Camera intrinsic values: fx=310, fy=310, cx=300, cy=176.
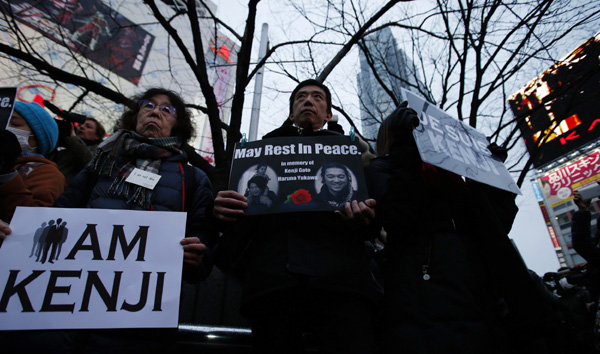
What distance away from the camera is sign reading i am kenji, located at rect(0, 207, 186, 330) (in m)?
1.13

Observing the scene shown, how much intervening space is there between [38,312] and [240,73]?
3.95 metres

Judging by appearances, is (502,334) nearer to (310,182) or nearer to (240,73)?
(310,182)

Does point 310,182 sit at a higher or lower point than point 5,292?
higher

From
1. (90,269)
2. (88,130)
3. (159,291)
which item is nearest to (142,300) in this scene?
(159,291)

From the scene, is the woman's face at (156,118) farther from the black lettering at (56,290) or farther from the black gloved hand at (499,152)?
the black gloved hand at (499,152)

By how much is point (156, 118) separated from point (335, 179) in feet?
4.31

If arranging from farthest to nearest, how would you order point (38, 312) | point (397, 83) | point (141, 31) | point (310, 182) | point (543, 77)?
point (141, 31), point (397, 83), point (543, 77), point (310, 182), point (38, 312)

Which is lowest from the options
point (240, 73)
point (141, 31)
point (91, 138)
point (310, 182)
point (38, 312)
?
point (38, 312)

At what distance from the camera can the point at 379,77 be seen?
6199 mm

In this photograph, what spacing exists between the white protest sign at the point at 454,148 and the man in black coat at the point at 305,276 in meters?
0.39

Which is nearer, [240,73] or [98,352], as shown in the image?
[98,352]

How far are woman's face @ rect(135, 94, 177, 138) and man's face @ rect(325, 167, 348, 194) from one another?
1.21 meters

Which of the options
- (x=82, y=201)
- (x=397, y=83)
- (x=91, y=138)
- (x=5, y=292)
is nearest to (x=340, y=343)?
(x=5, y=292)

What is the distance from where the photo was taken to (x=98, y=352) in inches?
48.4
